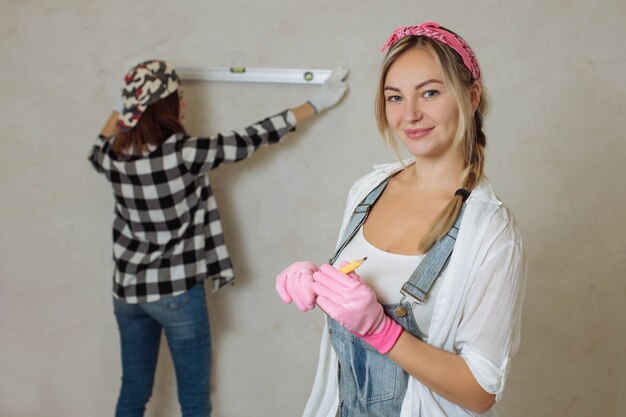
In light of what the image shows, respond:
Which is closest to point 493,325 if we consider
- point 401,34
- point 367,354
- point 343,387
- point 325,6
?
point 367,354

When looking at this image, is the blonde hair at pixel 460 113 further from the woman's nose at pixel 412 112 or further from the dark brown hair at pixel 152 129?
the dark brown hair at pixel 152 129

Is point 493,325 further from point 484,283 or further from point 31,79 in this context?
point 31,79

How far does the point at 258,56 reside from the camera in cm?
182

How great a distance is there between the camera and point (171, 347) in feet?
5.90

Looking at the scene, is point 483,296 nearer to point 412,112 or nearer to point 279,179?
point 412,112

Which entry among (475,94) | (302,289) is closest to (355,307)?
(302,289)

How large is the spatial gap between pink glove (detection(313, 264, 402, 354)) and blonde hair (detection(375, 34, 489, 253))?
5.5 inches

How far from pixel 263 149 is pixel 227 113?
5.9 inches

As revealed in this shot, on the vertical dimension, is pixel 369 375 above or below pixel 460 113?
below

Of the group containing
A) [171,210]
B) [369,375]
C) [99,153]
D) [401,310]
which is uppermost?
[99,153]

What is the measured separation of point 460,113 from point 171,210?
93 centimetres

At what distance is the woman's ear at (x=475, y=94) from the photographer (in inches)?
41.7

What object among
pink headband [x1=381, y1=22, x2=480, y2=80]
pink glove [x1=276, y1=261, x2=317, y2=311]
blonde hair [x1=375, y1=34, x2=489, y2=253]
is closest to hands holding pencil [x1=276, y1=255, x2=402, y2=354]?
pink glove [x1=276, y1=261, x2=317, y2=311]

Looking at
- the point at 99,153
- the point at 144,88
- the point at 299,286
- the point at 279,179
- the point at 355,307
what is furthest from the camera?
the point at 279,179
